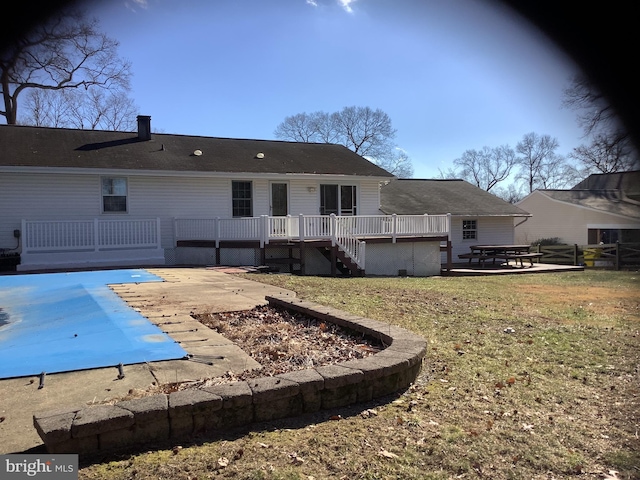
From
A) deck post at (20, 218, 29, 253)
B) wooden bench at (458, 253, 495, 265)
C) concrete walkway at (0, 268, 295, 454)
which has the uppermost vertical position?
deck post at (20, 218, 29, 253)

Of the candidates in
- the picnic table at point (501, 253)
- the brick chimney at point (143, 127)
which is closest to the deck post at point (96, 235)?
the brick chimney at point (143, 127)

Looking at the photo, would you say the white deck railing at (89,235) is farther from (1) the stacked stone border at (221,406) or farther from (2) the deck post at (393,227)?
(1) the stacked stone border at (221,406)

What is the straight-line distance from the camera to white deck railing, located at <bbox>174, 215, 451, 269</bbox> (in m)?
14.8

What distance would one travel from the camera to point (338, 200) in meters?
19.3

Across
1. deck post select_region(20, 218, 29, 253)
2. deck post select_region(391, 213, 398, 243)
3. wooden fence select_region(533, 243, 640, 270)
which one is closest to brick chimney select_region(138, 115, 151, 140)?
deck post select_region(20, 218, 29, 253)

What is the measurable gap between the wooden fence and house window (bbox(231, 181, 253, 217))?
1562 centimetres

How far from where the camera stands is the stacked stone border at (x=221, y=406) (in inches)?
103

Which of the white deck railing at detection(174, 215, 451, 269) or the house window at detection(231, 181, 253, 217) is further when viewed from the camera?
the house window at detection(231, 181, 253, 217)

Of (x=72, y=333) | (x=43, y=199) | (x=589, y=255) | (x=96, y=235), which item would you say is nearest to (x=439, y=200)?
(x=589, y=255)

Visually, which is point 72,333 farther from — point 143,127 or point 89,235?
point 143,127

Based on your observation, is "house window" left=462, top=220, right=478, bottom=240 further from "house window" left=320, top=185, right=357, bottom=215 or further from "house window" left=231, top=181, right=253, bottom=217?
"house window" left=231, top=181, right=253, bottom=217

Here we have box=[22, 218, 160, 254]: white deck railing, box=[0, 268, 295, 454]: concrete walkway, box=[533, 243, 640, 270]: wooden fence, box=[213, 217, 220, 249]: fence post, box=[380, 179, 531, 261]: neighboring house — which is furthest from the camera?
box=[380, 179, 531, 261]: neighboring house

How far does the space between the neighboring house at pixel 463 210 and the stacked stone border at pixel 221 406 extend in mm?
18696

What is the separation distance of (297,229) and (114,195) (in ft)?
20.8
